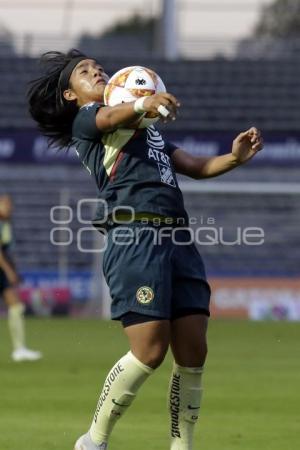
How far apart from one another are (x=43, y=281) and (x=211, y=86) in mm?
7624

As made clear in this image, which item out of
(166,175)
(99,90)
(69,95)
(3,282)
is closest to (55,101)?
(69,95)

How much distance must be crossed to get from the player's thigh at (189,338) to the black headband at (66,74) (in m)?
1.48

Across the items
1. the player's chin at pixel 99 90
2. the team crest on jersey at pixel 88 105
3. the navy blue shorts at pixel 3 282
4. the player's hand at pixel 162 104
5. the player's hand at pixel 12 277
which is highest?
the player's hand at pixel 162 104

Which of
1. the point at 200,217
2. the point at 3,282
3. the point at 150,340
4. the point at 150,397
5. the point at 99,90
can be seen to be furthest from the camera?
the point at 200,217

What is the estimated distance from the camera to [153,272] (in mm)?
6035

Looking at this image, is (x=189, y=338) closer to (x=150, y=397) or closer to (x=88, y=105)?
(x=88, y=105)

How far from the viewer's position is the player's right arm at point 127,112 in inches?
220

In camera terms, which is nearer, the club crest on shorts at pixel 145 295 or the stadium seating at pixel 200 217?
the club crest on shorts at pixel 145 295

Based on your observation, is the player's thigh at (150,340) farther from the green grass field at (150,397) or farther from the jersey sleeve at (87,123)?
the green grass field at (150,397)

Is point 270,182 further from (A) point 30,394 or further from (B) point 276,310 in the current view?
(A) point 30,394

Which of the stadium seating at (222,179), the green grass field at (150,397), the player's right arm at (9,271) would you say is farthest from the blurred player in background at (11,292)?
the stadium seating at (222,179)

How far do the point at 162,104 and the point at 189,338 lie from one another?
130 centimetres

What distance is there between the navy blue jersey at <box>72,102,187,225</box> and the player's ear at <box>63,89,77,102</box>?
11.2 inches

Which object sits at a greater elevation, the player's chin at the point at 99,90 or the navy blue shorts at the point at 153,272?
the player's chin at the point at 99,90
